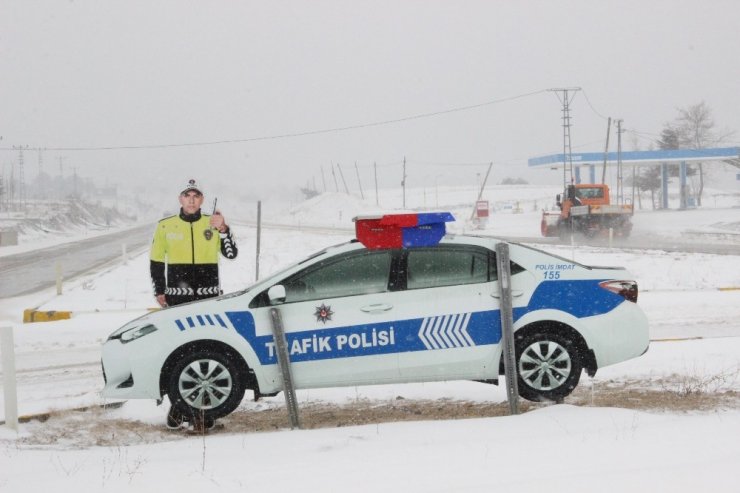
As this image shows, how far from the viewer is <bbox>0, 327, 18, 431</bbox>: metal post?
599 cm

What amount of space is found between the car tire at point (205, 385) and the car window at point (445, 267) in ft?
5.74

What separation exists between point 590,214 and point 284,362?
26.8 metres

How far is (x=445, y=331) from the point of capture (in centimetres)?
609

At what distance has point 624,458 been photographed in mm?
4434

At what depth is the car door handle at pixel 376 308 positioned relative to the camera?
19.9 ft

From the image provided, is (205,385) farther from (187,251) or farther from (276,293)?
(187,251)

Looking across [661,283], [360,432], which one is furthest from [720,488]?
[661,283]

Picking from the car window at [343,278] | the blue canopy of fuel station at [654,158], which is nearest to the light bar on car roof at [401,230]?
the car window at [343,278]

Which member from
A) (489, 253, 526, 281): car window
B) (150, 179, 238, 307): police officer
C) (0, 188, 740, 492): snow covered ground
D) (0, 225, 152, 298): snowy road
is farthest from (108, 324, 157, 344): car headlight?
(0, 225, 152, 298): snowy road

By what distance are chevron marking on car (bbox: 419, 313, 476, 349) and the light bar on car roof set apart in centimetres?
68

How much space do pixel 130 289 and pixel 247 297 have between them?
13948 mm

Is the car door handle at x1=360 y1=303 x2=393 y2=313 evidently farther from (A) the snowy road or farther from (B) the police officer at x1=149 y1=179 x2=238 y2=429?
(A) the snowy road

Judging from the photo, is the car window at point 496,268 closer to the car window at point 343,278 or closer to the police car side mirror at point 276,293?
the car window at point 343,278

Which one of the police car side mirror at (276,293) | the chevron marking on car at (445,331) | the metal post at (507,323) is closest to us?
the police car side mirror at (276,293)
